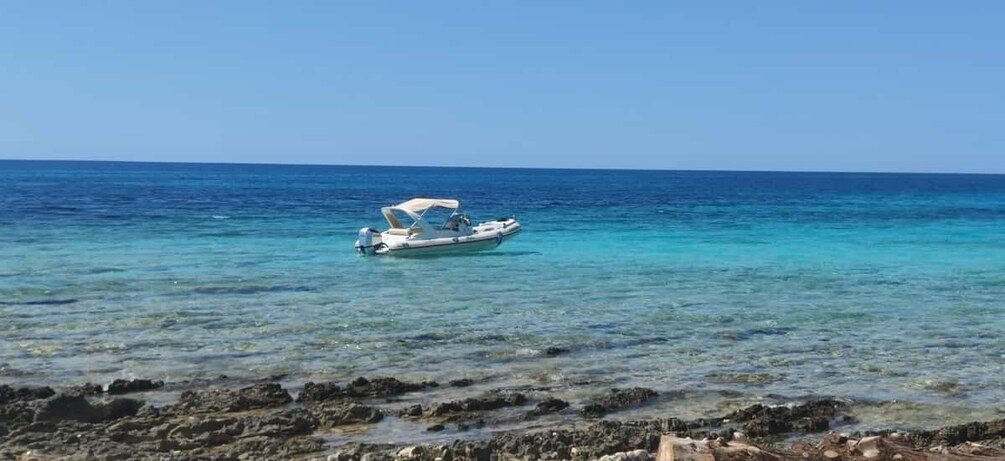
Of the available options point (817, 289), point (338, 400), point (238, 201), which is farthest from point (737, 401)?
point (238, 201)

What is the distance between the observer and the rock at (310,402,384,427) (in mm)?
9695

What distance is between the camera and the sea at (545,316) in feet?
39.0

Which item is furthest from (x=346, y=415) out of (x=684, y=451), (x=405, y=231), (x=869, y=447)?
(x=405, y=231)

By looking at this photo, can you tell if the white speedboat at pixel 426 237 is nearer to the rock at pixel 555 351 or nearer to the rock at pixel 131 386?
the rock at pixel 555 351

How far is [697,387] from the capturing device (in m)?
11.5

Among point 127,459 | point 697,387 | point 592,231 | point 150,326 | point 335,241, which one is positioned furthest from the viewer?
point 592,231

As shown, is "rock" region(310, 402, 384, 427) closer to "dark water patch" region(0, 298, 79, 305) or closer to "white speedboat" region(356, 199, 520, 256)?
"dark water patch" region(0, 298, 79, 305)

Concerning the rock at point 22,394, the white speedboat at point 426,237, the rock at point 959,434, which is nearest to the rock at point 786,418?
the rock at point 959,434

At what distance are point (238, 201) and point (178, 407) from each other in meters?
52.8

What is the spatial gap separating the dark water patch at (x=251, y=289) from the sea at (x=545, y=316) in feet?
0.19

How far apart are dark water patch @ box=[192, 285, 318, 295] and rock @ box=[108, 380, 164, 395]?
804 cm

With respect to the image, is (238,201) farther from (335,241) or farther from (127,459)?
(127,459)

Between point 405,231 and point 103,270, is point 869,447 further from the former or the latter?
point 405,231

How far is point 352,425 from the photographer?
31.9 feet
